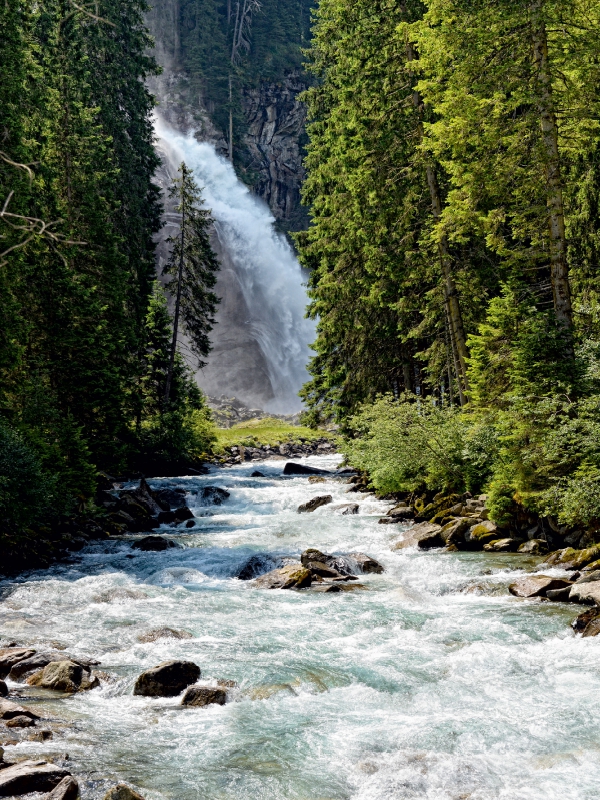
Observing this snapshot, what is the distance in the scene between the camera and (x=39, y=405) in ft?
50.7

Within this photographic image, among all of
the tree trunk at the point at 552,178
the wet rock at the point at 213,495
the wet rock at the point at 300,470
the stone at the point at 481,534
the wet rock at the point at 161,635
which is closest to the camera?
the wet rock at the point at 161,635

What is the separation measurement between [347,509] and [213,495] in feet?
17.8

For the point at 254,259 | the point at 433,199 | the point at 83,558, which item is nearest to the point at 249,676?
the point at 83,558

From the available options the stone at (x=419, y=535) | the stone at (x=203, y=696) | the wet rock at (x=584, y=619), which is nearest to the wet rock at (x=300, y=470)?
the stone at (x=419, y=535)

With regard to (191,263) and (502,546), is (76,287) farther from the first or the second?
(191,263)

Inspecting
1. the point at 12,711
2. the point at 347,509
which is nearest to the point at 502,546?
the point at 347,509

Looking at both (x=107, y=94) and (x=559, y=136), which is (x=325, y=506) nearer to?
(x=559, y=136)

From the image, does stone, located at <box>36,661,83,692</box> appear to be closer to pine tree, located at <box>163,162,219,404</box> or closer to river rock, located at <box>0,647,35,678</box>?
river rock, located at <box>0,647,35,678</box>

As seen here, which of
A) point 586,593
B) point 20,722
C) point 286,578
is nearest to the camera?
point 20,722

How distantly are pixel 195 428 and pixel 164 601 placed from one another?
21.1m

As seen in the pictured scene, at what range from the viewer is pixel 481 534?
1262 centimetres

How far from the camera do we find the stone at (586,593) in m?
8.55

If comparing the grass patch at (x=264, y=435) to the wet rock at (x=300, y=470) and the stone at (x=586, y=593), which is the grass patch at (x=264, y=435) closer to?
the wet rock at (x=300, y=470)

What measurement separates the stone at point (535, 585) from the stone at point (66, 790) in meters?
6.49
